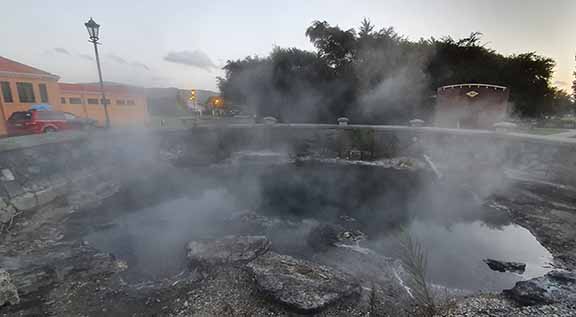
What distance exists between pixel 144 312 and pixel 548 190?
8.70 m

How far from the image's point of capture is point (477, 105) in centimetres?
1028

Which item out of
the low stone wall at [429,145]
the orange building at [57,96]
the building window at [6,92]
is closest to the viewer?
the low stone wall at [429,145]

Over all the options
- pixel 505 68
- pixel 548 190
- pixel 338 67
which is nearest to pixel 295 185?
pixel 548 190

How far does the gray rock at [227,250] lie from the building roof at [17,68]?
42.8ft

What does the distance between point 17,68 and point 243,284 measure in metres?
14.8

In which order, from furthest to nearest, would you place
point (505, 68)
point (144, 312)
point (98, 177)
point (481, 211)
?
point (505, 68) < point (98, 177) < point (481, 211) < point (144, 312)

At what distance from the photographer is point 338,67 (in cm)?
1488

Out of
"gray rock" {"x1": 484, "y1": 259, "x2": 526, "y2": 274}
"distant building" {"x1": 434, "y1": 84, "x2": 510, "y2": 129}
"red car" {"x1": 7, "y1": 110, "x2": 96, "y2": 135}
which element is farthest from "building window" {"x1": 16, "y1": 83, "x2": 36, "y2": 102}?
"distant building" {"x1": 434, "y1": 84, "x2": 510, "y2": 129}

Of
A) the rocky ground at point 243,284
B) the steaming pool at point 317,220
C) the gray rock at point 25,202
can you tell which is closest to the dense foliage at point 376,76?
the steaming pool at point 317,220

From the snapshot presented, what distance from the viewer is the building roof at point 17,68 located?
10469 millimetres

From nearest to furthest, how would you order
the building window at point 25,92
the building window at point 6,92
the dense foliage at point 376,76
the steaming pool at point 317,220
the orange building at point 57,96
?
the steaming pool at point 317,220, the building window at point 6,92, the orange building at point 57,96, the building window at point 25,92, the dense foliage at point 376,76

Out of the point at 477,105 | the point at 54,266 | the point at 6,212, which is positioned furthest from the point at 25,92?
the point at 477,105

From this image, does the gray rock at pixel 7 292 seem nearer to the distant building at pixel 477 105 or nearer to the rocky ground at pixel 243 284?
the rocky ground at pixel 243 284

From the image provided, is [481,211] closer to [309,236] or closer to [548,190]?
[548,190]
